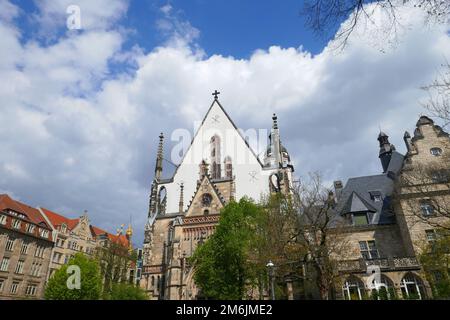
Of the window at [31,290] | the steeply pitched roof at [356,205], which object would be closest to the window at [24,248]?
the window at [31,290]

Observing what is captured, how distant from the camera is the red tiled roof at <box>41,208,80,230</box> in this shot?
156ft

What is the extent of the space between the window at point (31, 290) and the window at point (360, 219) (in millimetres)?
41776

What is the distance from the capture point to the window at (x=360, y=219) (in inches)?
1110

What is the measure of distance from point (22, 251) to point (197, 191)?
2606cm

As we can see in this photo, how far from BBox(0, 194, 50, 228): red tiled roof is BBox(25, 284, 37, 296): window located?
8586 mm

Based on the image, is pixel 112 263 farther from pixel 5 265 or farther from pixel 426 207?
pixel 426 207

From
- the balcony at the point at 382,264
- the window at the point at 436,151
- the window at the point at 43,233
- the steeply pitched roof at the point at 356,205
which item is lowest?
the balcony at the point at 382,264

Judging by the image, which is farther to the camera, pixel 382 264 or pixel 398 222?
pixel 398 222

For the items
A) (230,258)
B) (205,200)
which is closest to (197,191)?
(205,200)

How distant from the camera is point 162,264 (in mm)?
31781

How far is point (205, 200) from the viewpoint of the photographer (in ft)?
109

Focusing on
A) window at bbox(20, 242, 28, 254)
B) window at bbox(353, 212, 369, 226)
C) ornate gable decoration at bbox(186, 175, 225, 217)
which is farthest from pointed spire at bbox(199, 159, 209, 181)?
window at bbox(20, 242, 28, 254)

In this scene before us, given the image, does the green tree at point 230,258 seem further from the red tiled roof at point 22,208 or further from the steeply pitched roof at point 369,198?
the red tiled roof at point 22,208
